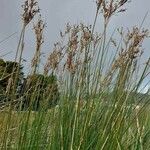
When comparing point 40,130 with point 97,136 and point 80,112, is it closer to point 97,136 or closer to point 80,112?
point 80,112

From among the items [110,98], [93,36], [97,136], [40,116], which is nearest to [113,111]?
[97,136]

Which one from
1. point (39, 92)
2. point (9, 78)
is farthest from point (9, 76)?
point (9, 78)

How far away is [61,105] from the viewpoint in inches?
140

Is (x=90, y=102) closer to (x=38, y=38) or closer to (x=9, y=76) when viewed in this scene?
(x=38, y=38)

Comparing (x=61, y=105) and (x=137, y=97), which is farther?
(x=61, y=105)

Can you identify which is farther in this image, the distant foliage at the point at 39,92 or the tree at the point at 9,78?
the distant foliage at the point at 39,92

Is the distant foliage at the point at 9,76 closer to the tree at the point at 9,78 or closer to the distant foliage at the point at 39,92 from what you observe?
the tree at the point at 9,78

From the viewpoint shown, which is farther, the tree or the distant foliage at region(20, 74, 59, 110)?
the distant foliage at region(20, 74, 59, 110)

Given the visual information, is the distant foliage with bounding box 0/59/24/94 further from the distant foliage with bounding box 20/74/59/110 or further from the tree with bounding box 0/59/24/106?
the distant foliage with bounding box 20/74/59/110

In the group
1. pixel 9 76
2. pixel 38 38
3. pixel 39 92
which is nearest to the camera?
pixel 38 38

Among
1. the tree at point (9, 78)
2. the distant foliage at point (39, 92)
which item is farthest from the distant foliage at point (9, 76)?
the distant foliage at point (39, 92)

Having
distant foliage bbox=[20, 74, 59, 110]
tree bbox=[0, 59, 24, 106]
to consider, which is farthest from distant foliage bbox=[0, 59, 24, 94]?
distant foliage bbox=[20, 74, 59, 110]

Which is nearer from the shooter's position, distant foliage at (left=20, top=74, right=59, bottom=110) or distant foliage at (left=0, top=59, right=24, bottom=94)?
distant foliage at (left=0, top=59, right=24, bottom=94)

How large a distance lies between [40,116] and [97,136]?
73 cm
